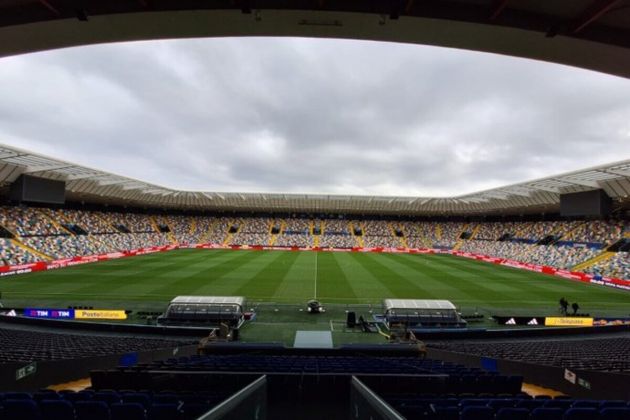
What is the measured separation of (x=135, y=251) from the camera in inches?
2243

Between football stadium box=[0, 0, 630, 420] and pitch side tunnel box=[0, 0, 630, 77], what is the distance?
0.03m

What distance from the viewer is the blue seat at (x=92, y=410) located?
158 inches

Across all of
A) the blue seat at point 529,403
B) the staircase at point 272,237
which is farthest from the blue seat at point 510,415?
the staircase at point 272,237

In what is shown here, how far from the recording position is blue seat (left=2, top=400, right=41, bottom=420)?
3.82m

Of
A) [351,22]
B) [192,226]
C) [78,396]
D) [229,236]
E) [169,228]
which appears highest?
[351,22]

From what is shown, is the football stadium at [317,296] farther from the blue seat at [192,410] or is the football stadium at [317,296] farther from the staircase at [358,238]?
the staircase at [358,238]

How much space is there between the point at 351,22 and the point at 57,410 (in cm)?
726

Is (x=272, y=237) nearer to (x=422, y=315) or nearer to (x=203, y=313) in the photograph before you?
(x=203, y=313)

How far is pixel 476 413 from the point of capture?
4195 mm

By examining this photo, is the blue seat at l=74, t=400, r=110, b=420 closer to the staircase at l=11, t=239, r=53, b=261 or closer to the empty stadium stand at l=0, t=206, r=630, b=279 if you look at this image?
the empty stadium stand at l=0, t=206, r=630, b=279

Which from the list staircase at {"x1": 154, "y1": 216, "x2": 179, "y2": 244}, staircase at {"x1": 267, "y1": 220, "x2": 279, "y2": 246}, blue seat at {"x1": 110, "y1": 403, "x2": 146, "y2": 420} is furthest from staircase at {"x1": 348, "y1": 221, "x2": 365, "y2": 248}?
blue seat at {"x1": 110, "y1": 403, "x2": 146, "y2": 420}

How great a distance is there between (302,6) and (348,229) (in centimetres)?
7833

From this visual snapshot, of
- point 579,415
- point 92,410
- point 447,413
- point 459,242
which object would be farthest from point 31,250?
point 459,242

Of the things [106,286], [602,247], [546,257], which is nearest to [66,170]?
[106,286]
